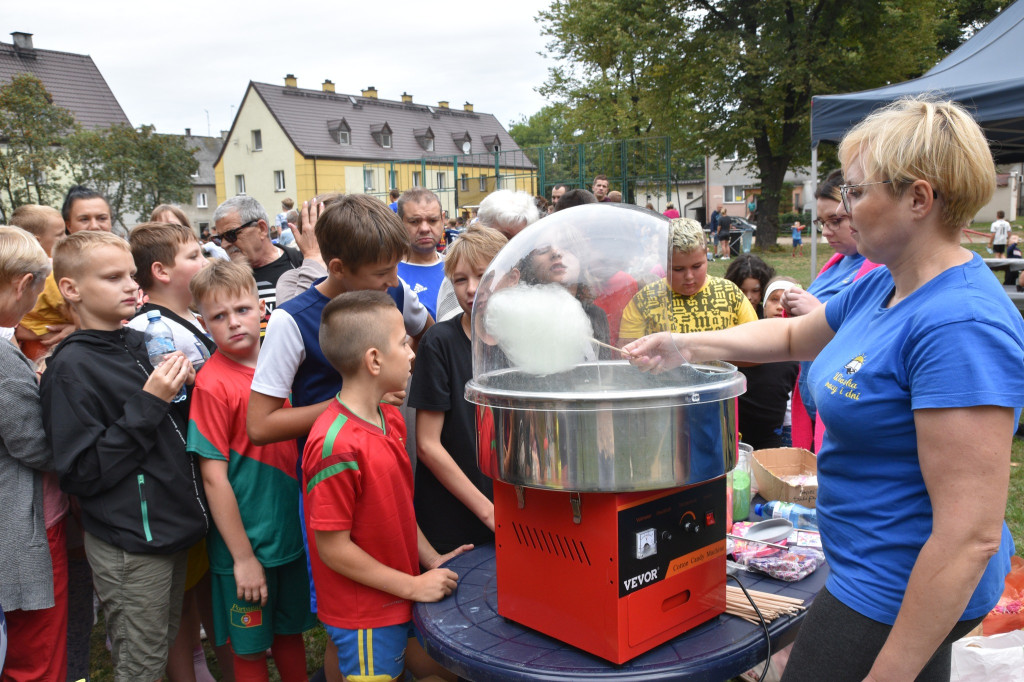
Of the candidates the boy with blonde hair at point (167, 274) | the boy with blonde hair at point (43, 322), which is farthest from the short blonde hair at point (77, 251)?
the boy with blonde hair at point (43, 322)

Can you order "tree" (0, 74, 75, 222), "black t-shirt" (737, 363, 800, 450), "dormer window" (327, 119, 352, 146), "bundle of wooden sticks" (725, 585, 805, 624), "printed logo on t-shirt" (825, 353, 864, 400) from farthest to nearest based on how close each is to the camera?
1. "dormer window" (327, 119, 352, 146)
2. "tree" (0, 74, 75, 222)
3. "black t-shirt" (737, 363, 800, 450)
4. "bundle of wooden sticks" (725, 585, 805, 624)
5. "printed logo on t-shirt" (825, 353, 864, 400)

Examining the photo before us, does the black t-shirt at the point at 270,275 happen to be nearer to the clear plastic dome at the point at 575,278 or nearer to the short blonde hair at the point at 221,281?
the short blonde hair at the point at 221,281

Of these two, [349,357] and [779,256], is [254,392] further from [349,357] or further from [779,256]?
[779,256]

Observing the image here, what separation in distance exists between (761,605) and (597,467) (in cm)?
60

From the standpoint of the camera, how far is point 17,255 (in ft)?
7.67

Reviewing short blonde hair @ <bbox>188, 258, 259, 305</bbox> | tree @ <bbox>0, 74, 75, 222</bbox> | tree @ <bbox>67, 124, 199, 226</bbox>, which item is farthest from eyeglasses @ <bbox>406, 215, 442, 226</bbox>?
tree @ <bbox>67, 124, 199, 226</bbox>

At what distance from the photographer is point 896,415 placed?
1.20 metres

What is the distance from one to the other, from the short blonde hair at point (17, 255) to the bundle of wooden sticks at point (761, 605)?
247cm

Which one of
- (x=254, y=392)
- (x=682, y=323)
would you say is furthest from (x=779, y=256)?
(x=254, y=392)

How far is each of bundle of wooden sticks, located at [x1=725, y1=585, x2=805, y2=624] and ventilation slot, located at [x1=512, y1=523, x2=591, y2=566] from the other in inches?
17.4

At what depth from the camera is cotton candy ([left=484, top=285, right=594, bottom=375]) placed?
60.4 inches

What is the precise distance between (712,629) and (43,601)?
2.06m

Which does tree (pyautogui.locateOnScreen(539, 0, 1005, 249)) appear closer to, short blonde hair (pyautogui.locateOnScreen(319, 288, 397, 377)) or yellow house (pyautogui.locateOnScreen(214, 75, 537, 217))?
yellow house (pyautogui.locateOnScreen(214, 75, 537, 217))

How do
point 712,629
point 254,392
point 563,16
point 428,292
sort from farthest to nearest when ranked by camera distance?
1. point 563,16
2. point 428,292
3. point 254,392
4. point 712,629
